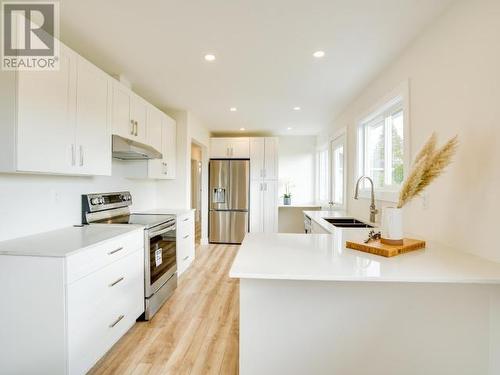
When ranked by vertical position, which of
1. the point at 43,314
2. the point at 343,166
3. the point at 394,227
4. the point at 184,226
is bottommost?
the point at 43,314

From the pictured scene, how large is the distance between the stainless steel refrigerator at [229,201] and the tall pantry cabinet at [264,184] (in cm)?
18

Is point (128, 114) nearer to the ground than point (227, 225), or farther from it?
farther from it

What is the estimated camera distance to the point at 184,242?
3559mm

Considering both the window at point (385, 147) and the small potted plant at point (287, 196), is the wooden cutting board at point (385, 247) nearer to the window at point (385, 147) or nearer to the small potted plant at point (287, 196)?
the window at point (385, 147)

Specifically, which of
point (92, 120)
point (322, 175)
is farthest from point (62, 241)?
point (322, 175)

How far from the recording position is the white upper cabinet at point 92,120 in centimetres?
199

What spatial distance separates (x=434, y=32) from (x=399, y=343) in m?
1.96

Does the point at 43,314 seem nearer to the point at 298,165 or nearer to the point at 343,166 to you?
the point at 343,166

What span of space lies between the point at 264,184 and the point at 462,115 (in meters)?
4.07

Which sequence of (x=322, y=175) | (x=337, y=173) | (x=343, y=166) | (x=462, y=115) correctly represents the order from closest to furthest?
(x=462, y=115), (x=343, y=166), (x=337, y=173), (x=322, y=175)

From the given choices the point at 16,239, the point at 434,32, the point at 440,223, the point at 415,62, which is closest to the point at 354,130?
the point at 415,62

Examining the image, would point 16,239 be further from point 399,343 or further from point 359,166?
point 359,166

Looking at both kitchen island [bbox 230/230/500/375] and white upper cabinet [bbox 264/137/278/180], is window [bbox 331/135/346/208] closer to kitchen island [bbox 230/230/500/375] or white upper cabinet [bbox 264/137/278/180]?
white upper cabinet [bbox 264/137/278/180]

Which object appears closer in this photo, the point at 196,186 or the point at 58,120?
the point at 58,120
